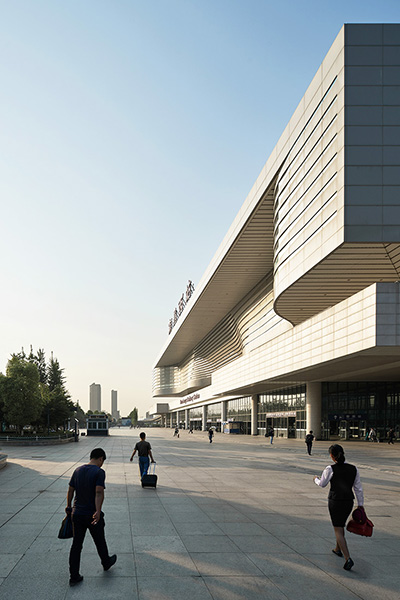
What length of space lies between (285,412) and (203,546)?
5313cm

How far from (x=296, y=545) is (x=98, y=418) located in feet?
202

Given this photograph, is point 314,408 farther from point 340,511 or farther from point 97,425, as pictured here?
point 340,511

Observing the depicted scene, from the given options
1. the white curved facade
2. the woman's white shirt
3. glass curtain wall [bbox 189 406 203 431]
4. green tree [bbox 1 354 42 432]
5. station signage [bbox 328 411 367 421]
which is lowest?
glass curtain wall [bbox 189 406 203 431]

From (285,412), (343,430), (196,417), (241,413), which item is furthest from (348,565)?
(196,417)

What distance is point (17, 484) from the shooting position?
1628 centimetres

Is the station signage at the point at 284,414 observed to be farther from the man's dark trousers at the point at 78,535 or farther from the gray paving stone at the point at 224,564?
the man's dark trousers at the point at 78,535

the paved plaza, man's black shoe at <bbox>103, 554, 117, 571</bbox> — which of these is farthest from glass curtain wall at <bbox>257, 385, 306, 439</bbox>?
man's black shoe at <bbox>103, 554, 117, 571</bbox>

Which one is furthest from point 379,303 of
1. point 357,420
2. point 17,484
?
point 357,420

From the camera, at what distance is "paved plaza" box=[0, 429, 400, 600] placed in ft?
21.4

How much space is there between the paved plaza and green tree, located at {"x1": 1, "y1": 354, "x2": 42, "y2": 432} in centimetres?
2588

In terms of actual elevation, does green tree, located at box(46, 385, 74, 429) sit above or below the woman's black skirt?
below

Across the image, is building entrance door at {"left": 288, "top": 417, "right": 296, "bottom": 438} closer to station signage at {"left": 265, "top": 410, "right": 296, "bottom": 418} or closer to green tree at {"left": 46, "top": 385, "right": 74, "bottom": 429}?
station signage at {"left": 265, "top": 410, "right": 296, "bottom": 418}

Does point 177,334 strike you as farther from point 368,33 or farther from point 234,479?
point 234,479

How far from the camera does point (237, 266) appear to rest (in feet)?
169
